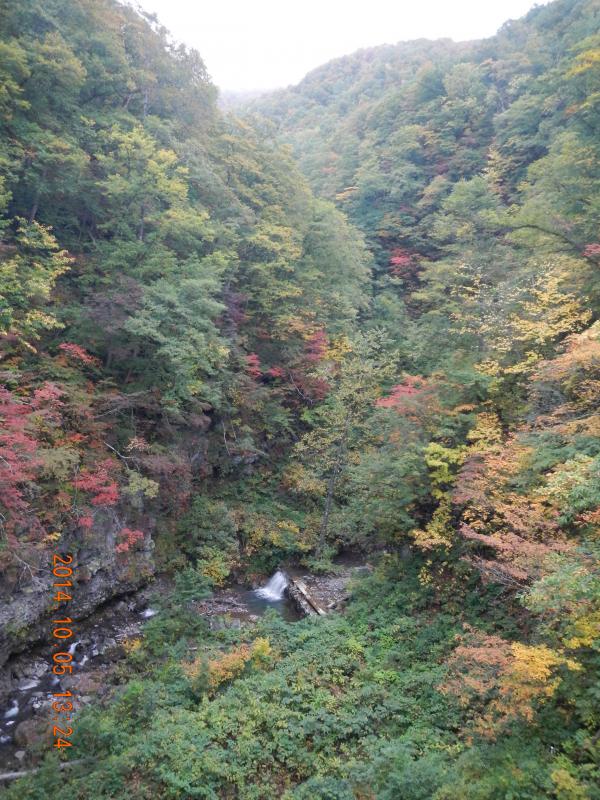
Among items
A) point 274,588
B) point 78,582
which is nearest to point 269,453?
point 274,588

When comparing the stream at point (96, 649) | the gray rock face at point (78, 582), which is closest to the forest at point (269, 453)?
the gray rock face at point (78, 582)

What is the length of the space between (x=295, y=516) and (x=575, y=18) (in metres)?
35.0

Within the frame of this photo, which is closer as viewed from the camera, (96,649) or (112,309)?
(96,649)

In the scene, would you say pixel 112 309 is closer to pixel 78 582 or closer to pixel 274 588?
pixel 78 582

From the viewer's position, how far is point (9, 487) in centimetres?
800

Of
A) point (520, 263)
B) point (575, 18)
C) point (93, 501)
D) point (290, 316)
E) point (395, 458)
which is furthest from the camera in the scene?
point (575, 18)

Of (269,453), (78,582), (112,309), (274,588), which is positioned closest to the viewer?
(78,582)

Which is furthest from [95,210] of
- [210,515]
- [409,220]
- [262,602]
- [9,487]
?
[409,220]

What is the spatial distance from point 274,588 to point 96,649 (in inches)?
231

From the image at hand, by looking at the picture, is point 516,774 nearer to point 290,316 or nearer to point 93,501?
point 93,501

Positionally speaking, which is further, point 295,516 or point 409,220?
point 409,220

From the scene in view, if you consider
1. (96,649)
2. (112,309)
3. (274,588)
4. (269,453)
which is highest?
(112,309)

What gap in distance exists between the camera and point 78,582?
1048cm

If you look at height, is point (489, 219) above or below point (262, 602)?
above
